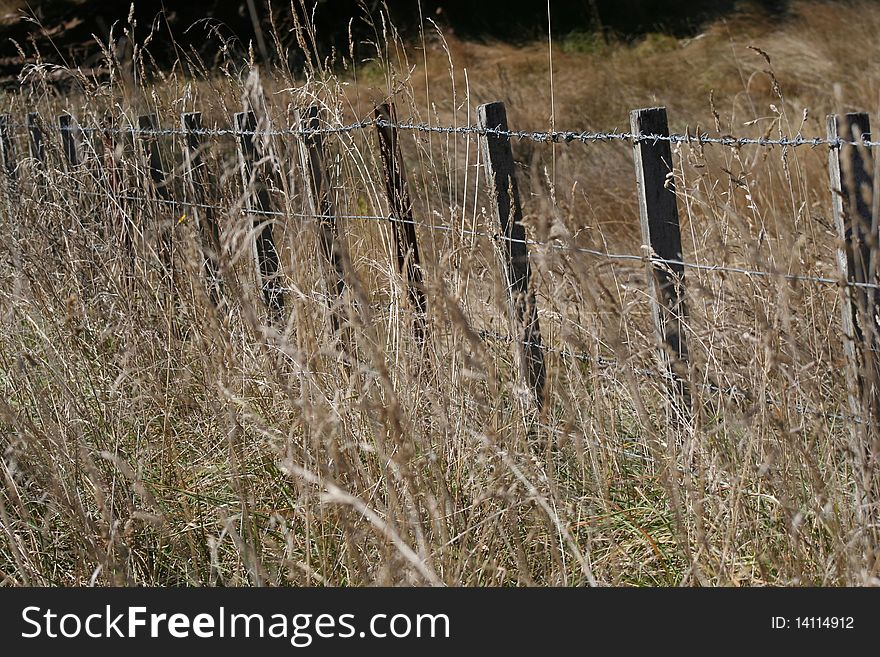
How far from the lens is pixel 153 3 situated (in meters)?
14.1

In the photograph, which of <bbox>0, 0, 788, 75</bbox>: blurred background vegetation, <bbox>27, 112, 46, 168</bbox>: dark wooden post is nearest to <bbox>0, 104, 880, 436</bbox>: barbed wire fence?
<bbox>27, 112, 46, 168</bbox>: dark wooden post

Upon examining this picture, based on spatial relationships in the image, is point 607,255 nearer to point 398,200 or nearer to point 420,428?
point 420,428

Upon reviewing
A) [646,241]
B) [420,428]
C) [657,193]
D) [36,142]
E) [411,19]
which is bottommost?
[420,428]

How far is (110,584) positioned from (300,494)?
0.43 m

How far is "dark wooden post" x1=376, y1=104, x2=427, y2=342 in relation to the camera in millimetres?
3244

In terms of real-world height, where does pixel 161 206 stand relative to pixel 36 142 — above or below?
below

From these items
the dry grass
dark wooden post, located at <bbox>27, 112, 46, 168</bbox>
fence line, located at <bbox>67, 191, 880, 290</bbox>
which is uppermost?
dark wooden post, located at <bbox>27, 112, 46, 168</bbox>

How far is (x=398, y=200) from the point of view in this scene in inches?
131

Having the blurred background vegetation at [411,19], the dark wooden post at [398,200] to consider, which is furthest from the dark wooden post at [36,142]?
the blurred background vegetation at [411,19]

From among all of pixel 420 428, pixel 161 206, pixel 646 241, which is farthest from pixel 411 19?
pixel 420 428

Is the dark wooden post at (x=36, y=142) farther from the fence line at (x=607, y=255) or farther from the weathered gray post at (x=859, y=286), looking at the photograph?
the weathered gray post at (x=859, y=286)

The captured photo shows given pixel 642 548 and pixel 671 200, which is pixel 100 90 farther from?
pixel 642 548

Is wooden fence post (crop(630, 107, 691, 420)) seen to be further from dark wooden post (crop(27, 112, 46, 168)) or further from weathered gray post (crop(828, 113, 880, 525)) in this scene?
dark wooden post (crop(27, 112, 46, 168))

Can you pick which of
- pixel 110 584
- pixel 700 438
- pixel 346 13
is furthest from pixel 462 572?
pixel 346 13
